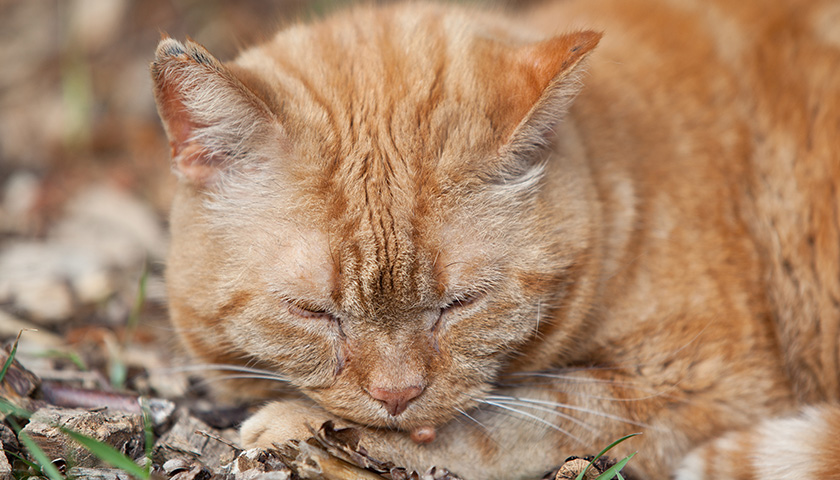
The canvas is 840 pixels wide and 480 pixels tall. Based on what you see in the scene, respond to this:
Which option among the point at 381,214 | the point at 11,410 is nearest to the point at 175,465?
the point at 11,410

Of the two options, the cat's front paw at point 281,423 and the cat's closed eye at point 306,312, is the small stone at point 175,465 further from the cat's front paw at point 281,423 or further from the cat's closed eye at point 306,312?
the cat's closed eye at point 306,312

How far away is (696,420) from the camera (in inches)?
103

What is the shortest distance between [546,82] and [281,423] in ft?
4.26

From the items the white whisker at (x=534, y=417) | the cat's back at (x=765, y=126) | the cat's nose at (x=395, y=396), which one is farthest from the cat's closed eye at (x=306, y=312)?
the cat's back at (x=765, y=126)

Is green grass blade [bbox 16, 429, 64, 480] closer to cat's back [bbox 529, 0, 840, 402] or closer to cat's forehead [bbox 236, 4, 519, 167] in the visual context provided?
cat's forehead [bbox 236, 4, 519, 167]

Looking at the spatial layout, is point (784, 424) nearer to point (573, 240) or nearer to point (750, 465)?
point (750, 465)

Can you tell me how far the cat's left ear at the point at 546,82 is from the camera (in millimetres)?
2102

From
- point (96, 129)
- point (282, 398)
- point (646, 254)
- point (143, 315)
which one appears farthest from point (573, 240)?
point (96, 129)

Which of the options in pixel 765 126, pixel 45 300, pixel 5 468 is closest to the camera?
pixel 5 468

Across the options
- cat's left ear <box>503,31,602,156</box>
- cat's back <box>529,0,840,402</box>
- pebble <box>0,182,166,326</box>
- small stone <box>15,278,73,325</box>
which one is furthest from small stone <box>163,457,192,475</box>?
cat's back <box>529,0,840,402</box>

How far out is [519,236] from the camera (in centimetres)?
230

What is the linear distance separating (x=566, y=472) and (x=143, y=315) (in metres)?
2.20

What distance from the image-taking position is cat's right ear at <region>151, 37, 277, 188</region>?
2059 mm

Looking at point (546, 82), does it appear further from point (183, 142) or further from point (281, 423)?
point (281, 423)
